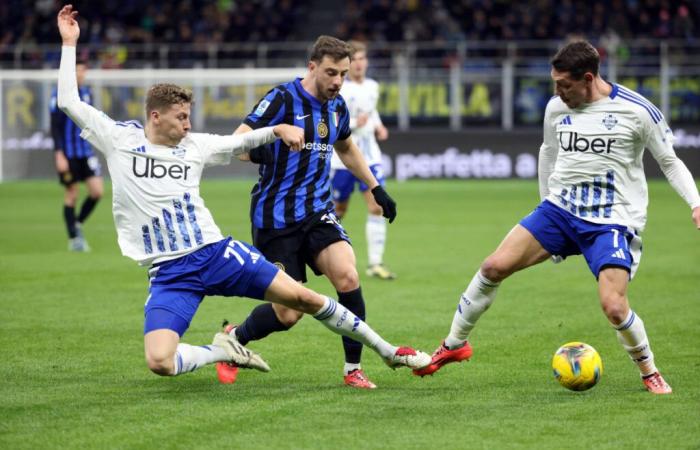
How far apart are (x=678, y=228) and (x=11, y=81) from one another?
16.9m

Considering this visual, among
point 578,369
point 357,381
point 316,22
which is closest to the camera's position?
point 578,369

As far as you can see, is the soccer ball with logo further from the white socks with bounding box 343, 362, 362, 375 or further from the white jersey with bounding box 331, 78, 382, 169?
the white jersey with bounding box 331, 78, 382, 169

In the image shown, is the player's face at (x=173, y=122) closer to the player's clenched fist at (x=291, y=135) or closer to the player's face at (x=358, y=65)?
the player's clenched fist at (x=291, y=135)

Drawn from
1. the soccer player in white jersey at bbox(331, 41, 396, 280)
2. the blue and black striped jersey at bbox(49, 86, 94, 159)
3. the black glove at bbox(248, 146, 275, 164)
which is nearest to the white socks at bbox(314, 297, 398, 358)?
the black glove at bbox(248, 146, 275, 164)

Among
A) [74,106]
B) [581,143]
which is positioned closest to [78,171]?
[74,106]

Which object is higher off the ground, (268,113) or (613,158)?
(268,113)

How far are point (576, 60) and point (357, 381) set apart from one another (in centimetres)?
230

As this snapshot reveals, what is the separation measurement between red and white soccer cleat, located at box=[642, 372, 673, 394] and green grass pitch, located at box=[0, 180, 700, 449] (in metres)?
0.07

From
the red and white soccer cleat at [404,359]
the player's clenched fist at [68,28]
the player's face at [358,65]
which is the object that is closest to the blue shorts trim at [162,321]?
the red and white soccer cleat at [404,359]

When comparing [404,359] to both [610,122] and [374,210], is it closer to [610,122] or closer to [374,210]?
[610,122]

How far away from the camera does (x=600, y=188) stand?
6.84m

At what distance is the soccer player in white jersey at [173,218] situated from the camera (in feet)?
21.3

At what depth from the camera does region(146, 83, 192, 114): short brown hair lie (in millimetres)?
6445

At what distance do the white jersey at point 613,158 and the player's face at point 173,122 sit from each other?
223 centimetres
